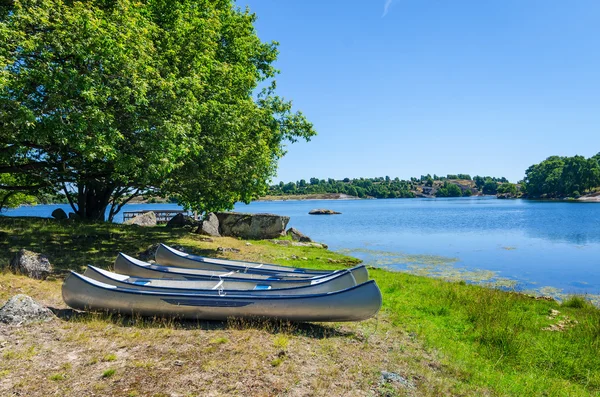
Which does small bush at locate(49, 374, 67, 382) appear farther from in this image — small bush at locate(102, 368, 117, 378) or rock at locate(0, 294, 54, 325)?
rock at locate(0, 294, 54, 325)

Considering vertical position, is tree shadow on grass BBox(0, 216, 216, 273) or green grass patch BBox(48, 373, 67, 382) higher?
tree shadow on grass BBox(0, 216, 216, 273)

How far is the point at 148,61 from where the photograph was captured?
38.9ft

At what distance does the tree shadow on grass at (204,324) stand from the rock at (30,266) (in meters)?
3.06

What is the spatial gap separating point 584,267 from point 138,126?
24.4 meters

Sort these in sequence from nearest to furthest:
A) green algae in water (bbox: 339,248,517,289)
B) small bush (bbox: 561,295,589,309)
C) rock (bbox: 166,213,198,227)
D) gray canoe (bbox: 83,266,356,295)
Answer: gray canoe (bbox: 83,266,356,295)
small bush (bbox: 561,295,589,309)
green algae in water (bbox: 339,248,517,289)
rock (bbox: 166,213,198,227)

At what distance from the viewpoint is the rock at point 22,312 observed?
7.39 meters

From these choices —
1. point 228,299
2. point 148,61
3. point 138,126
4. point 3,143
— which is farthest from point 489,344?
point 3,143

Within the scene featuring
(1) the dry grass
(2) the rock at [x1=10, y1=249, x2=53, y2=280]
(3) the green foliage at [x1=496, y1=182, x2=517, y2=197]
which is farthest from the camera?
(3) the green foliage at [x1=496, y1=182, x2=517, y2=197]

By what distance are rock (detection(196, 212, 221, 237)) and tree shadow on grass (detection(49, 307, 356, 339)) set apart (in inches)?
687

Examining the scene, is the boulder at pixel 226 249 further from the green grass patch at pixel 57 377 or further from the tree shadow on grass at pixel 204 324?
the green grass patch at pixel 57 377

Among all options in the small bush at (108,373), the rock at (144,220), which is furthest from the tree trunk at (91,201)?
the small bush at (108,373)

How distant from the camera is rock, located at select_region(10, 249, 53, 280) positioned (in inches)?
424

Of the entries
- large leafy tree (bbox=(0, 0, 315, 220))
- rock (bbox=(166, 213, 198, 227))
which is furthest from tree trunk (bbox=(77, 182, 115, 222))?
large leafy tree (bbox=(0, 0, 315, 220))

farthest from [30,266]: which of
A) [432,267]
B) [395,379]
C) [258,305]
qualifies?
[432,267]
